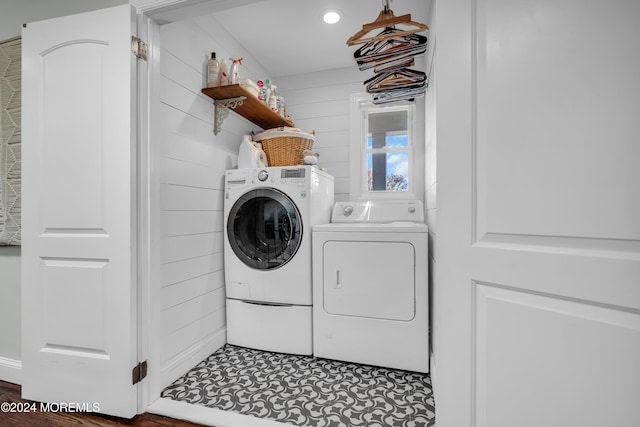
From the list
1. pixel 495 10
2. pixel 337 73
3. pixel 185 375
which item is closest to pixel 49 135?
pixel 185 375

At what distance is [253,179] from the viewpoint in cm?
211

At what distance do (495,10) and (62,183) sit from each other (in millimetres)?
1881

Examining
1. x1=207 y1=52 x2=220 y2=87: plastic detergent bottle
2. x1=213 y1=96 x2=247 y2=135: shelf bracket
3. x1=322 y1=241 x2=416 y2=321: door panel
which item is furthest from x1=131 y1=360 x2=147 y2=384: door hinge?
x1=207 y1=52 x2=220 y2=87: plastic detergent bottle

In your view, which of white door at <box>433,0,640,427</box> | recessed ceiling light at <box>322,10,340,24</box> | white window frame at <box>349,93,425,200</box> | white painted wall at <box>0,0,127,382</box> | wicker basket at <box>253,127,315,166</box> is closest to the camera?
white door at <box>433,0,640,427</box>

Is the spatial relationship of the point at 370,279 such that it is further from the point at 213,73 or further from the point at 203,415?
the point at 213,73

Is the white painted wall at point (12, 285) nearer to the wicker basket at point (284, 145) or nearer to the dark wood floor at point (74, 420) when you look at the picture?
the dark wood floor at point (74, 420)

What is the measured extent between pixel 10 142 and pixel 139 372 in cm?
150

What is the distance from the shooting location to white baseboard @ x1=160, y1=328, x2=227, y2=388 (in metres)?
1.63

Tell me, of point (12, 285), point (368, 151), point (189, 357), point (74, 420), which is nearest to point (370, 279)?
point (189, 357)

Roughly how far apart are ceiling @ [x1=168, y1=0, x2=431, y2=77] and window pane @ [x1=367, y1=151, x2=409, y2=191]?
0.97 meters

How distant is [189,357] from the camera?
1.82m

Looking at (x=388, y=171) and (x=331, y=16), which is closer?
(x=331, y=16)

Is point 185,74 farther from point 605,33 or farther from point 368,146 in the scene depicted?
point 605,33

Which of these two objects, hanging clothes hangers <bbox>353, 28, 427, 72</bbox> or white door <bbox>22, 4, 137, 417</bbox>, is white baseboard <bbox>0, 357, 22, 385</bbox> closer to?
white door <bbox>22, 4, 137, 417</bbox>
